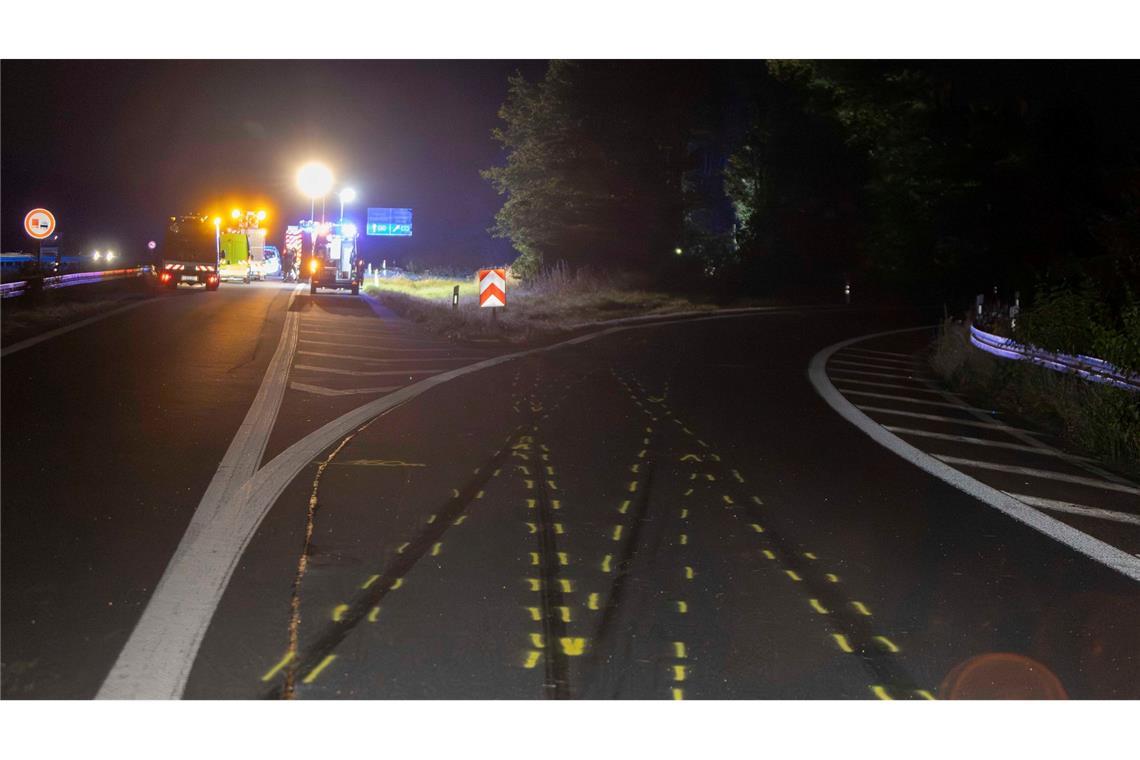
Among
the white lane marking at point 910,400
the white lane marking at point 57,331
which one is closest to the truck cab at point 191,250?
the white lane marking at point 57,331

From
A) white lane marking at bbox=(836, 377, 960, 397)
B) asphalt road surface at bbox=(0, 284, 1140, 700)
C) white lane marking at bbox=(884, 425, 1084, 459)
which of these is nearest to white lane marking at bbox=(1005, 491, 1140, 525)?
asphalt road surface at bbox=(0, 284, 1140, 700)

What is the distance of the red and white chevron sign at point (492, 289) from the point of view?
89.5 ft

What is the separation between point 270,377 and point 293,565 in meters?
10.2

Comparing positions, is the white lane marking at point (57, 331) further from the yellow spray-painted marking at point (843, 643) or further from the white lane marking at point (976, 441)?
the yellow spray-painted marking at point (843, 643)

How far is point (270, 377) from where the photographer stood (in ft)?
55.1

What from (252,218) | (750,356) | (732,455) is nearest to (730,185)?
(252,218)

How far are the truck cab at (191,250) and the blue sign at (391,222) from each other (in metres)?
43.3

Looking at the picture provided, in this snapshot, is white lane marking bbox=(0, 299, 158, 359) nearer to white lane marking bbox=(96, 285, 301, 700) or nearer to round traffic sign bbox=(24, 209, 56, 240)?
round traffic sign bbox=(24, 209, 56, 240)

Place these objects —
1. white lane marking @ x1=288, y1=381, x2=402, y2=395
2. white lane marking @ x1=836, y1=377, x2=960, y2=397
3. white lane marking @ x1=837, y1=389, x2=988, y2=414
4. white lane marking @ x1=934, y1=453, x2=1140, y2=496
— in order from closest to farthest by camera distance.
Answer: white lane marking @ x1=934, y1=453, x2=1140, y2=496 → white lane marking @ x1=288, y1=381, x2=402, y2=395 → white lane marking @ x1=837, y1=389, x2=988, y2=414 → white lane marking @ x1=836, y1=377, x2=960, y2=397

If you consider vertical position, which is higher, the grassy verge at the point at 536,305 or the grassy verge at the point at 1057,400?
the grassy verge at the point at 1057,400

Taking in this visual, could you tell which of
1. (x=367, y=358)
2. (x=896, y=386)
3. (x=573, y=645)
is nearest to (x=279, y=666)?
(x=573, y=645)

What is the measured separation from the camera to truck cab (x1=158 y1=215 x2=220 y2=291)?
47.7 metres

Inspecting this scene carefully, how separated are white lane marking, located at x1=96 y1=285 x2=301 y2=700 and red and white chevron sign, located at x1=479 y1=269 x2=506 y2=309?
15680 millimetres

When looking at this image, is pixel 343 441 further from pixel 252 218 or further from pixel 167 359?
pixel 252 218
